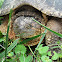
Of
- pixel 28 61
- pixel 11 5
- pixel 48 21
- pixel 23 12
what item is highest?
pixel 11 5

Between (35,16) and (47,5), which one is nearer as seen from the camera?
(47,5)

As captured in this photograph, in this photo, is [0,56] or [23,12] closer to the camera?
[0,56]

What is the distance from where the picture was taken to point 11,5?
5.57 ft

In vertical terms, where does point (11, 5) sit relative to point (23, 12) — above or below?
above

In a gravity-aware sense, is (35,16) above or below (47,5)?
below

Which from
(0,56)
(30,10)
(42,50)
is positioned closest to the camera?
(0,56)

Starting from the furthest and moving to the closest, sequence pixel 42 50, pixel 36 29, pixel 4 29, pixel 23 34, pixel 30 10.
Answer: pixel 4 29, pixel 30 10, pixel 36 29, pixel 23 34, pixel 42 50

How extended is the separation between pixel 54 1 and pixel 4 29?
3.04ft

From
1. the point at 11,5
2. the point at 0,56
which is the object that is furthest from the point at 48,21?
the point at 0,56

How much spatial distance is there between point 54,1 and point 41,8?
0.23 metres

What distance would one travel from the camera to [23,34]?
1.54m

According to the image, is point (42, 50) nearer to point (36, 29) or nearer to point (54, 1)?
point (36, 29)

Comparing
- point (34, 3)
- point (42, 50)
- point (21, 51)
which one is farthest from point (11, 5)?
point (42, 50)

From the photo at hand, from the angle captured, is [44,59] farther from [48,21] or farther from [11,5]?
[11,5]
